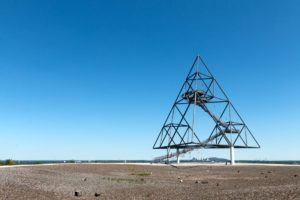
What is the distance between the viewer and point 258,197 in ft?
43.5

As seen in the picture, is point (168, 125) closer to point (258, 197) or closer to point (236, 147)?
point (236, 147)

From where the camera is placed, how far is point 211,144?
50.1 meters

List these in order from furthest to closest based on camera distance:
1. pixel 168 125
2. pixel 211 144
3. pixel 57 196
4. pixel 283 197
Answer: pixel 168 125, pixel 211 144, pixel 57 196, pixel 283 197

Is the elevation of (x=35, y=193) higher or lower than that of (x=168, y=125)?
lower

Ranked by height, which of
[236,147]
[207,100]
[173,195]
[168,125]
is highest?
[207,100]

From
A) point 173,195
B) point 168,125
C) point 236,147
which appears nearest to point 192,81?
point 168,125

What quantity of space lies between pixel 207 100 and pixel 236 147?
874 centimetres

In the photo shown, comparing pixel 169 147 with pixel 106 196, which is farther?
pixel 169 147

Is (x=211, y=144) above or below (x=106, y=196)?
above

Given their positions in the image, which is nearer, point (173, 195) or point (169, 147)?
point (173, 195)

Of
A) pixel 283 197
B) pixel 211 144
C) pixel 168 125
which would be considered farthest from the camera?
pixel 168 125

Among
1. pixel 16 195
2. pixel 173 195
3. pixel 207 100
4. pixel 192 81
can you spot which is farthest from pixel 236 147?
pixel 16 195

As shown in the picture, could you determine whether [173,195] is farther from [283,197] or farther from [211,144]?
[211,144]

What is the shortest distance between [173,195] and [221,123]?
39.1 m
